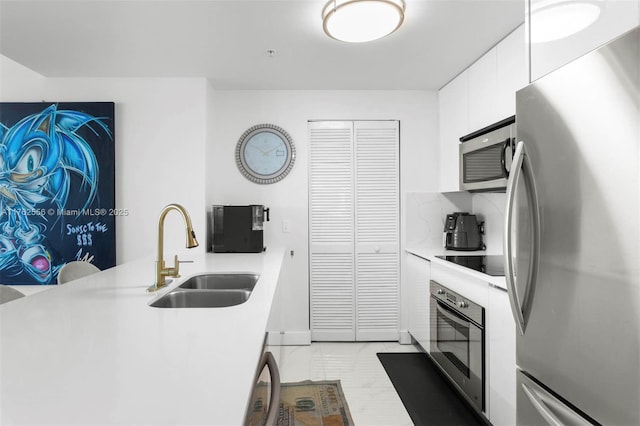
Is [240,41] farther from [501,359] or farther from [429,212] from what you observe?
[501,359]

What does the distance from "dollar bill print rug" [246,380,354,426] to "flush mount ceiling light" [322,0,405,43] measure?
2031 mm

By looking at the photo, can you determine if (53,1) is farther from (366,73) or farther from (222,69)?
(366,73)

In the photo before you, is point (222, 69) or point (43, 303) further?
point (222, 69)

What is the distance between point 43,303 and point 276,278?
3.10ft

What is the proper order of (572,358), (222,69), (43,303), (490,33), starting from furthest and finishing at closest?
1. (222,69)
2. (490,33)
3. (43,303)
4. (572,358)

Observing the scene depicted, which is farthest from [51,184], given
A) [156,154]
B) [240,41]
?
[240,41]

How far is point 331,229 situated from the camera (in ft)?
11.3

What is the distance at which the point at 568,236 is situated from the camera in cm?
92

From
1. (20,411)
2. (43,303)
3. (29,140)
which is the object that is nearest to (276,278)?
(43,303)

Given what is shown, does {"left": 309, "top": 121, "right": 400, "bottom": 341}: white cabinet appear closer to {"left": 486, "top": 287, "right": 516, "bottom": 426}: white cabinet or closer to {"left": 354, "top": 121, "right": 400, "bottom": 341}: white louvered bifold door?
{"left": 354, "top": 121, "right": 400, "bottom": 341}: white louvered bifold door

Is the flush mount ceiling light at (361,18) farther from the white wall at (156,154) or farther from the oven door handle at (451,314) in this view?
the oven door handle at (451,314)

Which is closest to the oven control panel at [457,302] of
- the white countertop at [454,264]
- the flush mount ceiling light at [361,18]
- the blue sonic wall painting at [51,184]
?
the white countertop at [454,264]

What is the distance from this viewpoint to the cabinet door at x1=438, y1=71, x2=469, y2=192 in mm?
2879

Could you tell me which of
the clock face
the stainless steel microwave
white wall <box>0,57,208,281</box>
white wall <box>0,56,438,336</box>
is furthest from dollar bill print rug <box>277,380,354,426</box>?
the clock face
